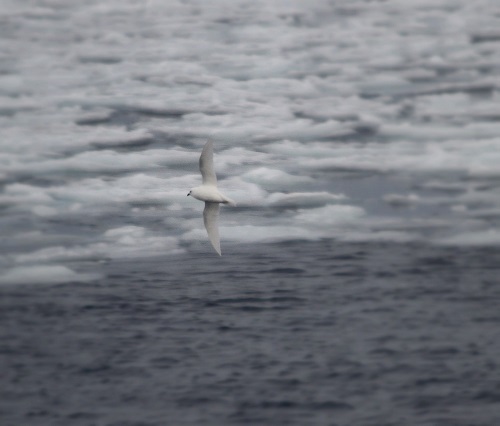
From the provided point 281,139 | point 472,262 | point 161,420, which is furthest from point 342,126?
point 161,420

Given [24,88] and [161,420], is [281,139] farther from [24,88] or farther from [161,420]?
[161,420]

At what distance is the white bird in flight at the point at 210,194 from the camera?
25.9 ft

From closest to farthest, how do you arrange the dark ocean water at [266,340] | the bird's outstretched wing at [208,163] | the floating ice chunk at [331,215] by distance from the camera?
the dark ocean water at [266,340] < the bird's outstretched wing at [208,163] < the floating ice chunk at [331,215]

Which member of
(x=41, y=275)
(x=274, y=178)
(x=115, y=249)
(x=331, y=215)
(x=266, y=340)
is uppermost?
(x=274, y=178)

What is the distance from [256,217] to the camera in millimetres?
9117

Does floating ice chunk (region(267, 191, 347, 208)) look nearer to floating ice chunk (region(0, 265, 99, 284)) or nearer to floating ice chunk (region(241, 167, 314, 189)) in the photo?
floating ice chunk (region(241, 167, 314, 189))

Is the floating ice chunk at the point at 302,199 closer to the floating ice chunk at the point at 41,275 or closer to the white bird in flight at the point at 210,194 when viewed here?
the white bird in flight at the point at 210,194

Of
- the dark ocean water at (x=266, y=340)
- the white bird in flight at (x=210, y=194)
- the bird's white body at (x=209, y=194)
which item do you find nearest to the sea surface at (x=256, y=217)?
the dark ocean water at (x=266, y=340)

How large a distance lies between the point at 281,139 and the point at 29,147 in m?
2.49

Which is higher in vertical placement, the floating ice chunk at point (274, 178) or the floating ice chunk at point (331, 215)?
the floating ice chunk at point (274, 178)

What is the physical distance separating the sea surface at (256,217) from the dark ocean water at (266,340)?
0.06 feet

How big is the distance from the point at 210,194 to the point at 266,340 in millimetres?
1231

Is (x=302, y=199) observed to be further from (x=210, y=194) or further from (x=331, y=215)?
(x=210, y=194)

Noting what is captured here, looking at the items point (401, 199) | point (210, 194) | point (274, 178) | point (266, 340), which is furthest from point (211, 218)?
point (401, 199)
